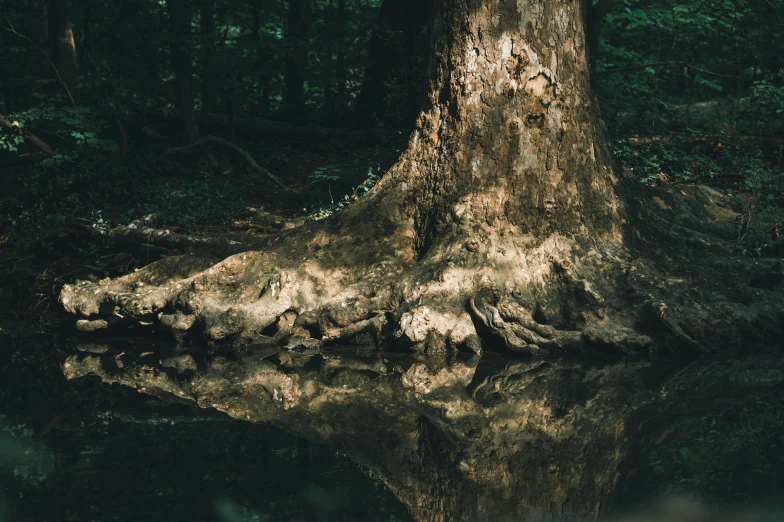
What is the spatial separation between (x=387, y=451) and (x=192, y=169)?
981 cm

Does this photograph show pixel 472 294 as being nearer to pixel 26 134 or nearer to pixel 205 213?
pixel 205 213

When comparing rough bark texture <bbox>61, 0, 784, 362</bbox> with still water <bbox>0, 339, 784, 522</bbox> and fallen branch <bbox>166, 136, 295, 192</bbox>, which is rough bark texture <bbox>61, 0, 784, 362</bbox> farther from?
fallen branch <bbox>166, 136, 295, 192</bbox>

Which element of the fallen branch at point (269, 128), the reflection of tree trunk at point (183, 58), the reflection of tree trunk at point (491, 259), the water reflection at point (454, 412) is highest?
the reflection of tree trunk at point (183, 58)

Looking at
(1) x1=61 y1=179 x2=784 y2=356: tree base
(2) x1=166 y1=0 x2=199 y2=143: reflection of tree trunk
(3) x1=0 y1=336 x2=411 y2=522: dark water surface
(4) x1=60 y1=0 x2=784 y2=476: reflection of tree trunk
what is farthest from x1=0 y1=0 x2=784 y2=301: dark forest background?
(3) x1=0 y1=336 x2=411 y2=522: dark water surface

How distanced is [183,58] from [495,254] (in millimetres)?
7949

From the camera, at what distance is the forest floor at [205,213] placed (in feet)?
14.0

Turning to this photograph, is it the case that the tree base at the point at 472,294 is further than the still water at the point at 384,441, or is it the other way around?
the tree base at the point at 472,294

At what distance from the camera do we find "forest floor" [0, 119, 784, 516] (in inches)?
168

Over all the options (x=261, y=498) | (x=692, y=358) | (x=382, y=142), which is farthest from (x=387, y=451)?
(x=382, y=142)

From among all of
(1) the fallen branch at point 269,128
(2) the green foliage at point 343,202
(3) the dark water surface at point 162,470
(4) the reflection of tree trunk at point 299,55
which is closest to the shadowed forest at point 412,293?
(3) the dark water surface at point 162,470

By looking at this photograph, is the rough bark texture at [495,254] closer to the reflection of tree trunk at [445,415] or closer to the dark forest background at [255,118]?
the reflection of tree trunk at [445,415]

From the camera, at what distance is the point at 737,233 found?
801 cm

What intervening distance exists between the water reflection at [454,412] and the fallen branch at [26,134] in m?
5.97

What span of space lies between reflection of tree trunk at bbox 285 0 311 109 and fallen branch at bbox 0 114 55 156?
4694 mm
